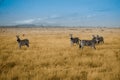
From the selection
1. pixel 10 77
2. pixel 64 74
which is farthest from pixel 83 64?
pixel 10 77

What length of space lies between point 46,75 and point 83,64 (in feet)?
12.0

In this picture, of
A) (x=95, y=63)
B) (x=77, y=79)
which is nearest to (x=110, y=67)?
(x=95, y=63)

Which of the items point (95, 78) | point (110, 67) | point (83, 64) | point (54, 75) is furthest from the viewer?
point (83, 64)

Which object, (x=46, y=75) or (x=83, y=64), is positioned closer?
(x=46, y=75)

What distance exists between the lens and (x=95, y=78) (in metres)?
8.33

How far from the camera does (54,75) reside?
8.90 meters

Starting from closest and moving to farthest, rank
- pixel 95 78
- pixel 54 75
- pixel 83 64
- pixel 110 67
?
pixel 95 78, pixel 54 75, pixel 110 67, pixel 83 64

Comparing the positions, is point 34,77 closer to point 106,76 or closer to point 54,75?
point 54,75

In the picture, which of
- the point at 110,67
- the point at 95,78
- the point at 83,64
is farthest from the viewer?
the point at 83,64

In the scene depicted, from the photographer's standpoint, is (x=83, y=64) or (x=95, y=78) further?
(x=83, y=64)

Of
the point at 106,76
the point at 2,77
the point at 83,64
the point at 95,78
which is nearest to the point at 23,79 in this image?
the point at 2,77

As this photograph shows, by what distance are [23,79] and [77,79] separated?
2.64m

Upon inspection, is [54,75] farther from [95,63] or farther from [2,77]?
[95,63]

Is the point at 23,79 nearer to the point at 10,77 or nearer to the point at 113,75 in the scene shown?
the point at 10,77
